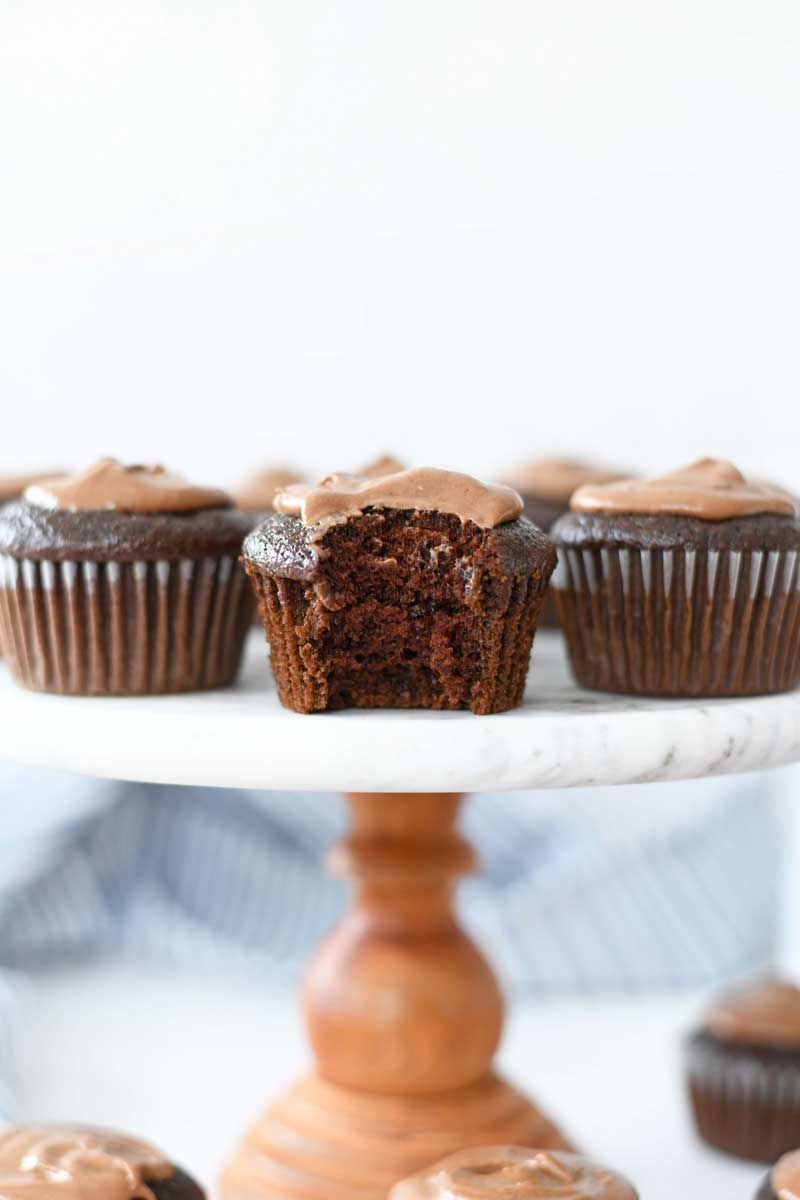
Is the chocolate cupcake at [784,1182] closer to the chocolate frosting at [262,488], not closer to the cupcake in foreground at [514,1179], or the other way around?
the cupcake in foreground at [514,1179]

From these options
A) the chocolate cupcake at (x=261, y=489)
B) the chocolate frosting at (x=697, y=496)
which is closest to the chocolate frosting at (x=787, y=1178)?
the chocolate frosting at (x=697, y=496)

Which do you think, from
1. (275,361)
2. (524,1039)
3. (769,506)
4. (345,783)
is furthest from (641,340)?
(345,783)

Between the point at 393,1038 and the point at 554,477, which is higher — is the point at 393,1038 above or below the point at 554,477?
below

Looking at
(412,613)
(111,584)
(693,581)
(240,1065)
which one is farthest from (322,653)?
(240,1065)

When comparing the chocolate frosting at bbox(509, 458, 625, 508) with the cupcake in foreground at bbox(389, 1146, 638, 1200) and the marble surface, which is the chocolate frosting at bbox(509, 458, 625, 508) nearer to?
the marble surface

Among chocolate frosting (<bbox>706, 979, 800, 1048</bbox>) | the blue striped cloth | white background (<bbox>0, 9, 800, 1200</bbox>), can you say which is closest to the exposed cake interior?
chocolate frosting (<bbox>706, 979, 800, 1048</bbox>)

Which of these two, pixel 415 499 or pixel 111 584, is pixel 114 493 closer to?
pixel 111 584

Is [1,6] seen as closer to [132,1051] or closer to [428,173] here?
[428,173]
